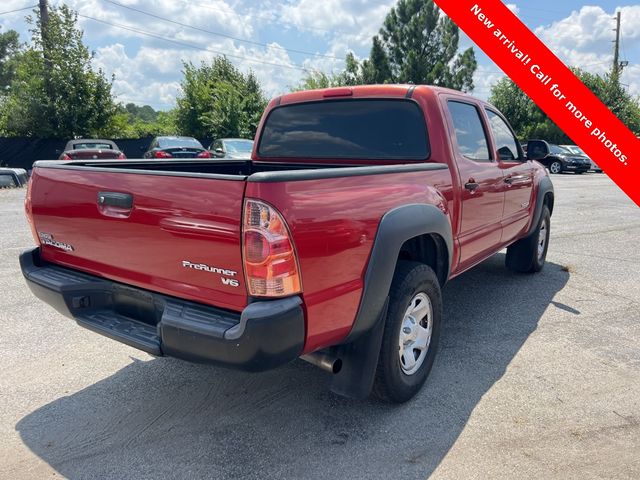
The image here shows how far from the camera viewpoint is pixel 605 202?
13484mm

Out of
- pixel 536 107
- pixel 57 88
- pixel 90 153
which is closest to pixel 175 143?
pixel 90 153

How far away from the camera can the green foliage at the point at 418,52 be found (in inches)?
1248

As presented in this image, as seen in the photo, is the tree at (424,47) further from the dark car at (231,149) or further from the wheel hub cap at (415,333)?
the wheel hub cap at (415,333)

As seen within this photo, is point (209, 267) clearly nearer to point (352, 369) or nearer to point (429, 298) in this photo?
point (352, 369)

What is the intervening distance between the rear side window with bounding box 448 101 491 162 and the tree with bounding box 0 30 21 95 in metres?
63.0

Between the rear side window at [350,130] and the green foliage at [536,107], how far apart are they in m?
33.7

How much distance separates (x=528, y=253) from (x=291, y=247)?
4.37m

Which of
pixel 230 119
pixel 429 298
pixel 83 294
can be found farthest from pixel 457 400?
pixel 230 119

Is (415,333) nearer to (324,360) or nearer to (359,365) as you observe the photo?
(359,365)

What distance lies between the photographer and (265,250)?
2197 mm

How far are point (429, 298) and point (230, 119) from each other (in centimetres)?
2554

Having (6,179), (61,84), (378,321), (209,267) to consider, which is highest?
(61,84)

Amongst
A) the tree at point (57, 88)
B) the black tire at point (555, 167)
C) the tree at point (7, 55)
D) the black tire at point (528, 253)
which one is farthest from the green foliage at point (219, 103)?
the tree at point (7, 55)

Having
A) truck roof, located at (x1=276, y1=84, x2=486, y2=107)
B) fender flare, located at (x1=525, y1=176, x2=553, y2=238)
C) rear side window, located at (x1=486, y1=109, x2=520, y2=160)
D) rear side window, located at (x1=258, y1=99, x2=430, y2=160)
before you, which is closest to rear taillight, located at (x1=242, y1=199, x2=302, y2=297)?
rear side window, located at (x1=258, y1=99, x2=430, y2=160)
